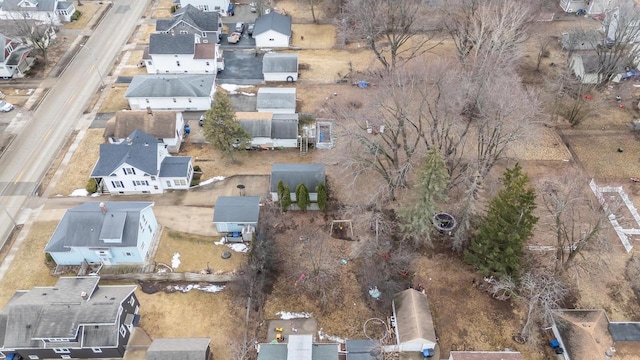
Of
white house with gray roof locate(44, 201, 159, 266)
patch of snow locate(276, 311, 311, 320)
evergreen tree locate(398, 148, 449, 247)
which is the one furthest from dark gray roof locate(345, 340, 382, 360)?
white house with gray roof locate(44, 201, 159, 266)

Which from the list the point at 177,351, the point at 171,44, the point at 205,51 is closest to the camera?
the point at 177,351

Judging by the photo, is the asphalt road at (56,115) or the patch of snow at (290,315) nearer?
the patch of snow at (290,315)

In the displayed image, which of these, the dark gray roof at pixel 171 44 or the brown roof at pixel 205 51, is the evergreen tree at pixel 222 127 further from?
the dark gray roof at pixel 171 44

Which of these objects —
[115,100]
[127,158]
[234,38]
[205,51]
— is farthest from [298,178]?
[234,38]

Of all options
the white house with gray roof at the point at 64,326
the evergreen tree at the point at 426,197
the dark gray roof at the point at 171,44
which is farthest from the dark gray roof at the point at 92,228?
the dark gray roof at the point at 171,44

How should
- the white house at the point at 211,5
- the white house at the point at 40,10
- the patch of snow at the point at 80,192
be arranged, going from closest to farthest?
the patch of snow at the point at 80,192, the white house at the point at 40,10, the white house at the point at 211,5

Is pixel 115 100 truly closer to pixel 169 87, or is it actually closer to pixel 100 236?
pixel 169 87

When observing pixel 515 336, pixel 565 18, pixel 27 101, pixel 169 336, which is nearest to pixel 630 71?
pixel 565 18
